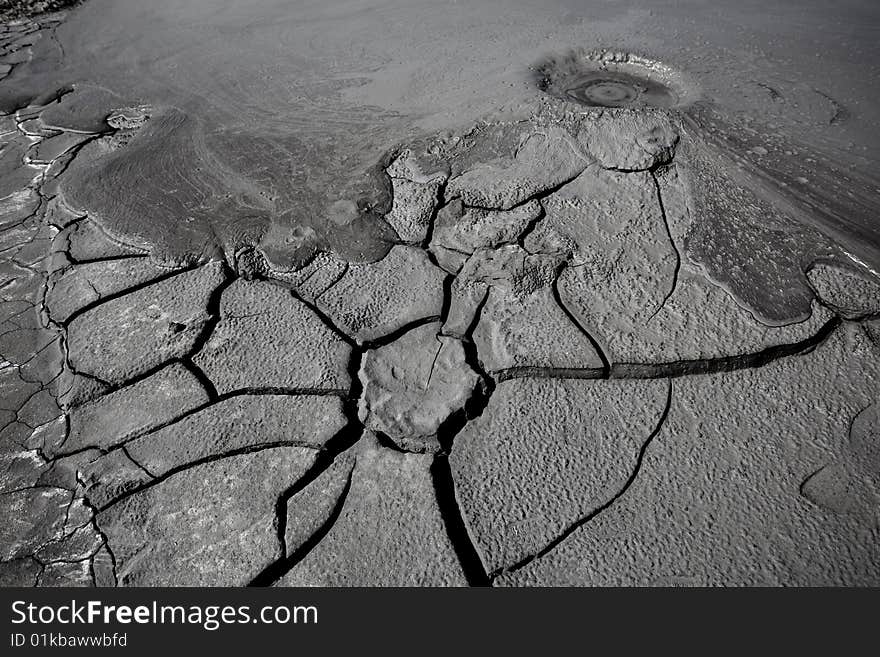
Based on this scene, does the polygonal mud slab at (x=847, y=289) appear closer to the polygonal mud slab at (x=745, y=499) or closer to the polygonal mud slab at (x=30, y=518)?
the polygonal mud slab at (x=745, y=499)

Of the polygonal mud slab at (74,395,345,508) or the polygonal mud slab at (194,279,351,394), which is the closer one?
the polygonal mud slab at (74,395,345,508)

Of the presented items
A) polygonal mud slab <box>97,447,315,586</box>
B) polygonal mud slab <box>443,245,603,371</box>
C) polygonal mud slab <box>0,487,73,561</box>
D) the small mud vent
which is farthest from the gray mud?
polygonal mud slab <box>0,487,73,561</box>

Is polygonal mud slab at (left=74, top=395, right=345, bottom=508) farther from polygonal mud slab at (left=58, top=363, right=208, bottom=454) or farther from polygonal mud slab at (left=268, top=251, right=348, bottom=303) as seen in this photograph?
polygonal mud slab at (left=268, top=251, right=348, bottom=303)

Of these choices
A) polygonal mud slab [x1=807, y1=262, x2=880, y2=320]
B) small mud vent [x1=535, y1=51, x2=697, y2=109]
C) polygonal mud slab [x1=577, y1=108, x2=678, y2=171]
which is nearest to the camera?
polygonal mud slab [x1=807, y1=262, x2=880, y2=320]

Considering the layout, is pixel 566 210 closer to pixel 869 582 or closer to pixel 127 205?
pixel 869 582

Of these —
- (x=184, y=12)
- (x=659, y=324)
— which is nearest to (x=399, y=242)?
(x=659, y=324)

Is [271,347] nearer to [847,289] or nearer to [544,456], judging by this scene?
[544,456]
